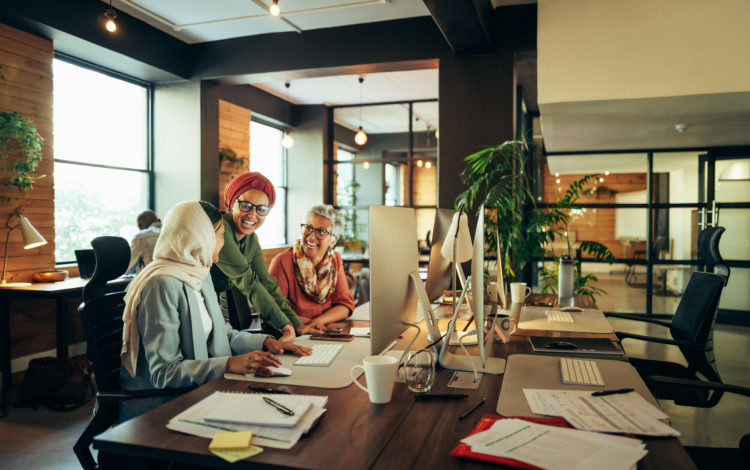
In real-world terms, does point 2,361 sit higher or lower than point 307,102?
lower

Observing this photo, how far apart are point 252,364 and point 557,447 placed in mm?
947

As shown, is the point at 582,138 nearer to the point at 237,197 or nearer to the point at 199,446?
the point at 237,197

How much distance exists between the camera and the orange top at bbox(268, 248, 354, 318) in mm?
2902

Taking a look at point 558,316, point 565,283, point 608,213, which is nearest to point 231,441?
point 558,316

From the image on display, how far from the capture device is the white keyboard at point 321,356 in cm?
168

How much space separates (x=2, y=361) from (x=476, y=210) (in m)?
4.07

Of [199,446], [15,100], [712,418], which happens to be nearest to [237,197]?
[199,446]

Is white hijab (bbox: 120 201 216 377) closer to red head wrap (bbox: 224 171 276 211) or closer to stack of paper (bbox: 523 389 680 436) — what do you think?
red head wrap (bbox: 224 171 276 211)

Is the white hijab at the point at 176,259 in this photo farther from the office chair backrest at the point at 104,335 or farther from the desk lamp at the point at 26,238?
the desk lamp at the point at 26,238

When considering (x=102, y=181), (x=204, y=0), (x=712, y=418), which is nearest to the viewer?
(x=712, y=418)

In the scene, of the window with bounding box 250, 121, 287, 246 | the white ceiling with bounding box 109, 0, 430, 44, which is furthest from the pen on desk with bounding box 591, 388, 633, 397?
the window with bounding box 250, 121, 287, 246

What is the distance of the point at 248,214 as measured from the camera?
103 inches

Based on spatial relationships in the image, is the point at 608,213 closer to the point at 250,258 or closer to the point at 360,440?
the point at 250,258

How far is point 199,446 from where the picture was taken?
107 centimetres
